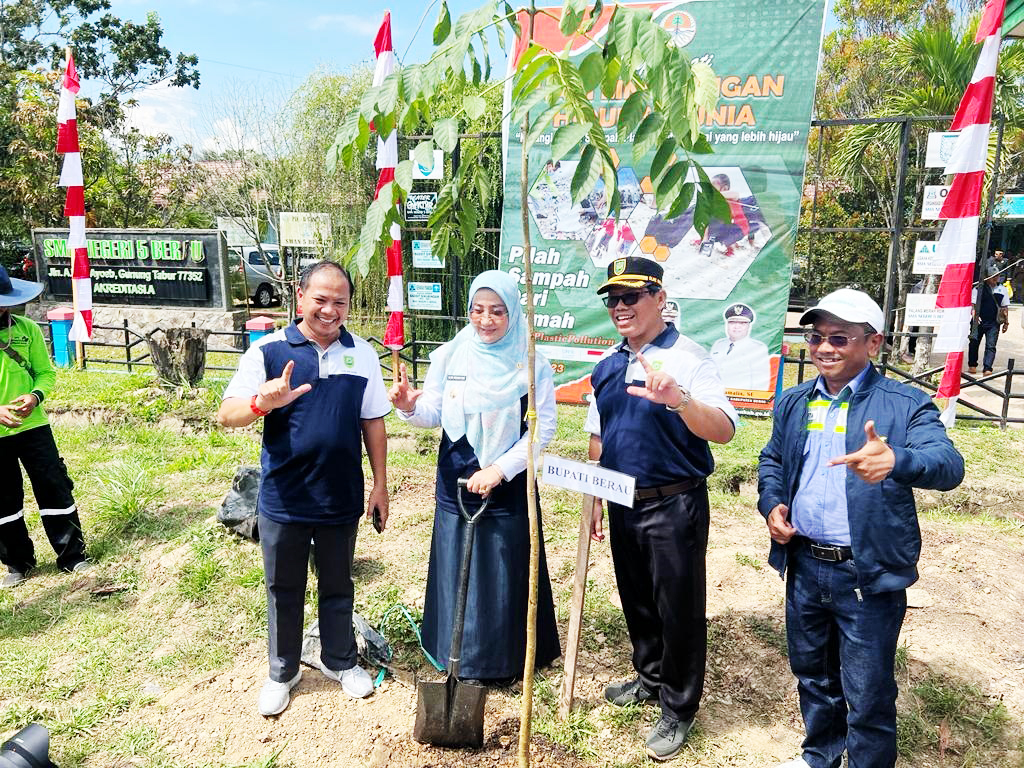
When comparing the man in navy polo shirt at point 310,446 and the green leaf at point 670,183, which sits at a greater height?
the green leaf at point 670,183

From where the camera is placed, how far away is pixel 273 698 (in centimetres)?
292

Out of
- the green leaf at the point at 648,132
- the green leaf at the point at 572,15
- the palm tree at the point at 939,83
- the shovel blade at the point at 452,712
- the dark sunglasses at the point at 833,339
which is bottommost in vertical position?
the shovel blade at the point at 452,712

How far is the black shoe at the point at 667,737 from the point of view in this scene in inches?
104

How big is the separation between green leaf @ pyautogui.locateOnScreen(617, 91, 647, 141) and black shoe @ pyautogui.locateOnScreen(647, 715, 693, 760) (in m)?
2.28

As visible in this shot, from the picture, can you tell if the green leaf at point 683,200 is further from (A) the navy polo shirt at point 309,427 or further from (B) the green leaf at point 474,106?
(A) the navy polo shirt at point 309,427

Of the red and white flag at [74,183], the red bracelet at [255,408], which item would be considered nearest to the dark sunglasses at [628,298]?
the red bracelet at [255,408]

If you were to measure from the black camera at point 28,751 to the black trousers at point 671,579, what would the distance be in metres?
2.05

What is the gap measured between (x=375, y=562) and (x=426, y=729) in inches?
67.4

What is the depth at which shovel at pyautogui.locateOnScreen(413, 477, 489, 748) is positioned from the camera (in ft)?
8.75

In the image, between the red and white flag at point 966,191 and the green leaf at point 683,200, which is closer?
the green leaf at point 683,200

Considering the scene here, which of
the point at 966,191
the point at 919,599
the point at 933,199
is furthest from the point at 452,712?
the point at 933,199

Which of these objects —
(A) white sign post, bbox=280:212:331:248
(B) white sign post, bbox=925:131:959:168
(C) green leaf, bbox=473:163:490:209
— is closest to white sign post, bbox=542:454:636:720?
(C) green leaf, bbox=473:163:490:209

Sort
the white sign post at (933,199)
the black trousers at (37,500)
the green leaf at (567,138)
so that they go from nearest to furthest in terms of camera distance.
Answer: the green leaf at (567,138) < the black trousers at (37,500) < the white sign post at (933,199)

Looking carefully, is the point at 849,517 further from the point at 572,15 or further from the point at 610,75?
the point at 572,15
